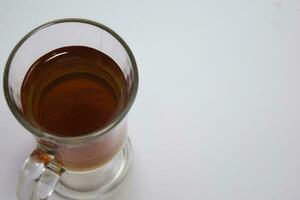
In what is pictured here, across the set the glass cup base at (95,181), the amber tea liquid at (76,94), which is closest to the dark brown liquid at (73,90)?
the amber tea liquid at (76,94)

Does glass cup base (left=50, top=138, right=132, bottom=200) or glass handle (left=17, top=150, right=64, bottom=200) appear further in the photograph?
glass cup base (left=50, top=138, right=132, bottom=200)

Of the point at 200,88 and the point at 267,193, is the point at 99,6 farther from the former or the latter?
the point at 267,193

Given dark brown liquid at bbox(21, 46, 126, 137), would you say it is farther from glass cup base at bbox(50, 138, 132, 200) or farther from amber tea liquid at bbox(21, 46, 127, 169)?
glass cup base at bbox(50, 138, 132, 200)

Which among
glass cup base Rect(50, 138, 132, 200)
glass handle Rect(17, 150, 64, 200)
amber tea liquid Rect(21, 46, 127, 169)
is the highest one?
amber tea liquid Rect(21, 46, 127, 169)

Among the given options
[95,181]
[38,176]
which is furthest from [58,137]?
[95,181]

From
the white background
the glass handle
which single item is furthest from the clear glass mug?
the white background

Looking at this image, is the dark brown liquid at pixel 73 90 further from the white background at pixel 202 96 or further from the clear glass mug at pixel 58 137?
the white background at pixel 202 96

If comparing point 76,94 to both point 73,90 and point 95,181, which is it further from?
point 95,181

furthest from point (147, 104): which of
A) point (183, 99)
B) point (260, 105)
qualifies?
point (260, 105)
